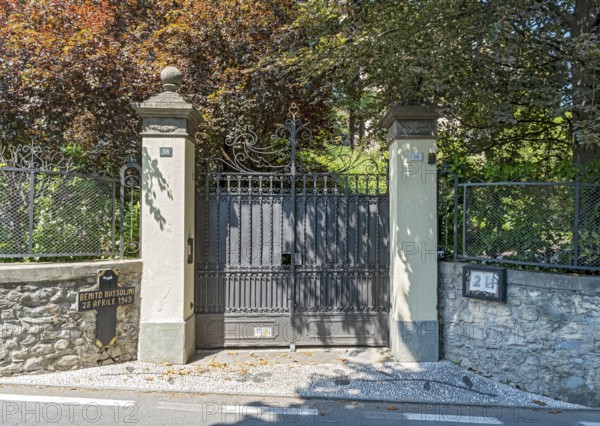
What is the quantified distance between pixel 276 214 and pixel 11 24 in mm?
6558

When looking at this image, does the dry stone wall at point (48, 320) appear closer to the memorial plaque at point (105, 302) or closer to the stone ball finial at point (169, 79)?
the memorial plaque at point (105, 302)

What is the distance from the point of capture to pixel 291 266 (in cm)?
637

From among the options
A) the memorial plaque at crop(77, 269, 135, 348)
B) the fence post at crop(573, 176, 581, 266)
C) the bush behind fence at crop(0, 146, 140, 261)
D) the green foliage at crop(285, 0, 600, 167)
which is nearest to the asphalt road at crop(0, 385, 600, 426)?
the memorial plaque at crop(77, 269, 135, 348)

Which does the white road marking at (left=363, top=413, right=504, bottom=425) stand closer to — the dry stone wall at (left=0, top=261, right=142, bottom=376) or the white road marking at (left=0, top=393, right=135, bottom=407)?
the white road marking at (left=0, top=393, right=135, bottom=407)

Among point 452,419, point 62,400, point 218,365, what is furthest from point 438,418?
point 62,400

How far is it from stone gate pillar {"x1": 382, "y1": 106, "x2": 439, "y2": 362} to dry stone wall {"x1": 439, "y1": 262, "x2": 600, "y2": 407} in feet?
1.10

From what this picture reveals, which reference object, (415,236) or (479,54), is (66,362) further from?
(479,54)

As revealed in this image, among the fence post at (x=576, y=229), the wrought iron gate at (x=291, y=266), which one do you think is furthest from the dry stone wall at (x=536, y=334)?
the wrought iron gate at (x=291, y=266)

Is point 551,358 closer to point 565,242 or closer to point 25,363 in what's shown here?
point 565,242

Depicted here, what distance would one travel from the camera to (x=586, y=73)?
545cm

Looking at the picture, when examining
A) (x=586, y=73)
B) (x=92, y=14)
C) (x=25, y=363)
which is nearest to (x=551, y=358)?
(x=586, y=73)

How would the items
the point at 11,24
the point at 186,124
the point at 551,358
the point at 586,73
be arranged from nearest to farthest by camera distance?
the point at 551,358 → the point at 586,73 → the point at 186,124 → the point at 11,24

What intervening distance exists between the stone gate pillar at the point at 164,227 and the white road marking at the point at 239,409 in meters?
1.29

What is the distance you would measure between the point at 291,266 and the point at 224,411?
2436mm
